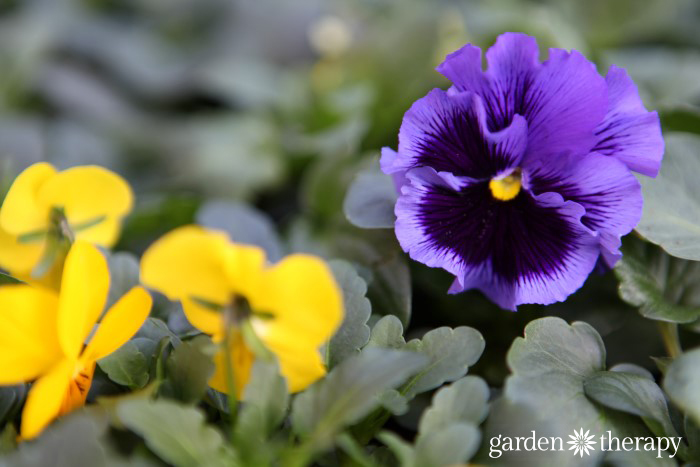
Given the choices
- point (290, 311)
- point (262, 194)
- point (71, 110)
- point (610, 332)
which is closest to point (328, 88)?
point (262, 194)

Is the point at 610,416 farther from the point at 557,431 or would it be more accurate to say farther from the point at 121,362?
the point at 121,362

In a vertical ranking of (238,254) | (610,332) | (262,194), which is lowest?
(262,194)

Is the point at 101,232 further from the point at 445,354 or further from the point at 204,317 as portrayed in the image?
the point at 445,354

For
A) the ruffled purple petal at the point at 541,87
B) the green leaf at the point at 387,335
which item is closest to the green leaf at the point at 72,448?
the green leaf at the point at 387,335

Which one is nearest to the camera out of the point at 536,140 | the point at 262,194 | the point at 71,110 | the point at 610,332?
the point at 536,140

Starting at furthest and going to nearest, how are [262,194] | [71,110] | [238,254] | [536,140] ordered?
[71,110] < [262,194] < [536,140] < [238,254]

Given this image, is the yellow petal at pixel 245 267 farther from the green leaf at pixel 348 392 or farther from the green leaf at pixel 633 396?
the green leaf at pixel 633 396

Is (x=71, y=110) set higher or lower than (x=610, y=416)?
lower

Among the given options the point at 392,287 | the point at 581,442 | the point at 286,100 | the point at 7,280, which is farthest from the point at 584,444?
the point at 286,100
